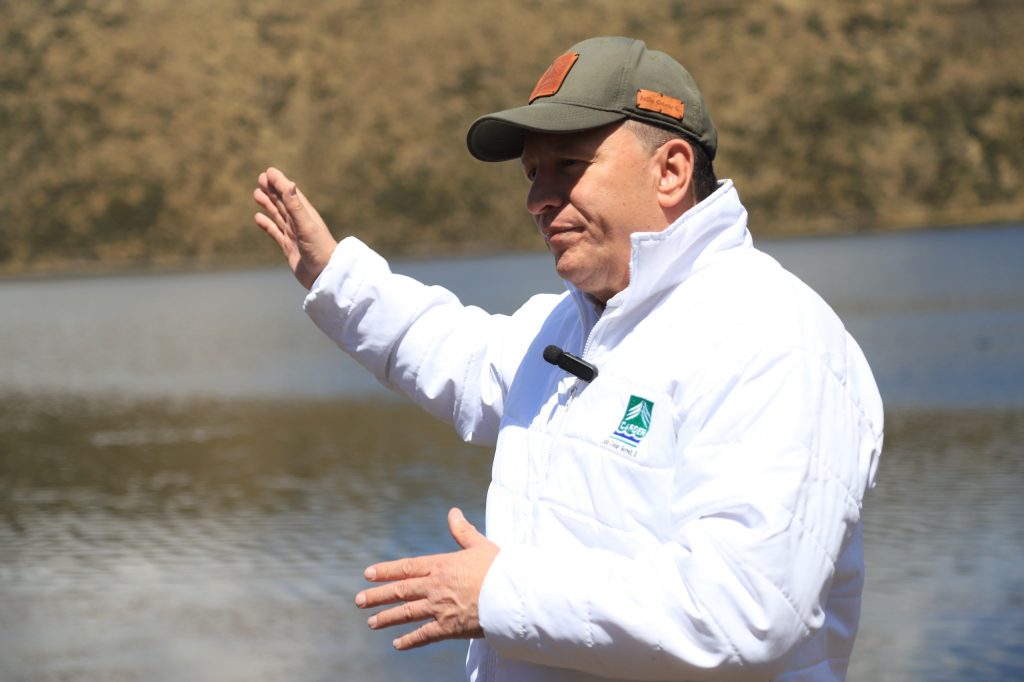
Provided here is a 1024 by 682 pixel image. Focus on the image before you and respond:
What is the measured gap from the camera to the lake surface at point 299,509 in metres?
9.41

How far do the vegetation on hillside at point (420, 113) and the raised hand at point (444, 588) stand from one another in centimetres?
11251

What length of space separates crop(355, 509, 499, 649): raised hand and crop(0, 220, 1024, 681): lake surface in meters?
6.75

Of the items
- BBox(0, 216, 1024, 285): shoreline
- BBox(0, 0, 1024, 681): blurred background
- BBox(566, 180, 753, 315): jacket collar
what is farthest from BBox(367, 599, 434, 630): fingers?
BBox(0, 216, 1024, 285): shoreline

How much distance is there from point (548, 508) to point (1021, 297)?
144ft

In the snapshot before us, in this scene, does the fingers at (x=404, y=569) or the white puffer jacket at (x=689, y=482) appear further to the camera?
the fingers at (x=404, y=569)

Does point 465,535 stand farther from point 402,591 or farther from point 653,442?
point 653,442

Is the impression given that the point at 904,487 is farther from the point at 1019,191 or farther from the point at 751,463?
the point at 1019,191

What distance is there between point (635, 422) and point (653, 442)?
5 centimetres

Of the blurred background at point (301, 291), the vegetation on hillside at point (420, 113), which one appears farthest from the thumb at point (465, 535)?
the vegetation on hillside at point (420, 113)

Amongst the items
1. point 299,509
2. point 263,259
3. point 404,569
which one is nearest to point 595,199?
point 404,569

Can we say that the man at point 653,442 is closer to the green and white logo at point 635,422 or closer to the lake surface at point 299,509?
the green and white logo at point 635,422

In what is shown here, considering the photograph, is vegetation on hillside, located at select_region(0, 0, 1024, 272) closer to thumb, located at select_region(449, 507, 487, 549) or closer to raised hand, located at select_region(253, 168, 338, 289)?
raised hand, located at select_region(253, 168, 338, 289)

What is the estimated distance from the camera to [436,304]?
262 cm

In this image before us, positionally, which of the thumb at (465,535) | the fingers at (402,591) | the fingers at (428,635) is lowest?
the fingers at (428,635)
